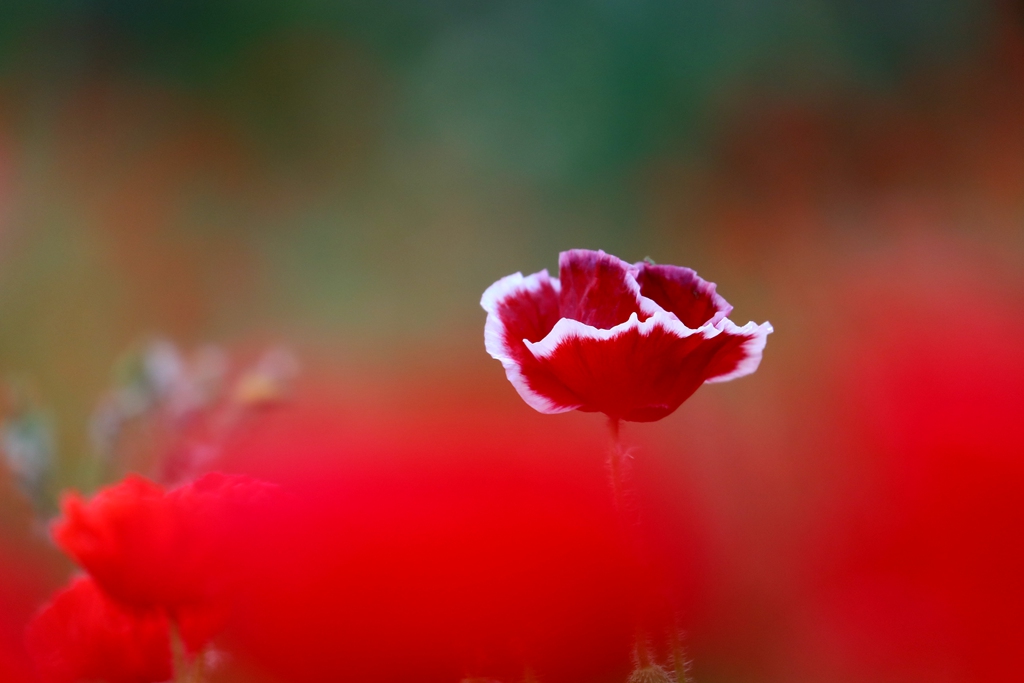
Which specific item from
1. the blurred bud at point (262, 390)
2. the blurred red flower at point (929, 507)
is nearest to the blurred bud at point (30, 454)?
the blurred bud at point (262, 390)

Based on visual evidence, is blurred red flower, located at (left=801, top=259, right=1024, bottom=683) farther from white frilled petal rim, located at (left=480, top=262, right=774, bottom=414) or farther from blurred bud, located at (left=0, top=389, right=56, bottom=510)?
blurred bud, located at (left=0, top=389, right=56, bottom=510)

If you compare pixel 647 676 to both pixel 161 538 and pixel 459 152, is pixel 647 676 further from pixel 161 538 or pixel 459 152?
pixel 459 152

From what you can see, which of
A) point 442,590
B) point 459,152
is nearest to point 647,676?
point 442,590

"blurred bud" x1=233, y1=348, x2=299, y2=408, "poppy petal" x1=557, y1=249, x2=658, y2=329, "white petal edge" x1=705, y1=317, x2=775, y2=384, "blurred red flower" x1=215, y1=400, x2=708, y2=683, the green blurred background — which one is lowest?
"blurred red flower" x1=215, y1=400, x2=708, y2=683

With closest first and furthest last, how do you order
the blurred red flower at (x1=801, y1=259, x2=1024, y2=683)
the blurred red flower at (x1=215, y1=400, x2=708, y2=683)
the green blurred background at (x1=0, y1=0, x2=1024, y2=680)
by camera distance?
the blurred red flower at (x1=215, y1=400, x2=708, y2=683)
the blurred red flower at (x1=801, y1=259, x2=1024, y2=683)
the green blurred background at (x1=0, y1=0, x2=1024, y2=680)

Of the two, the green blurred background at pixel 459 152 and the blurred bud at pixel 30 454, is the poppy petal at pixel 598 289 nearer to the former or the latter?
the blurred bud at pixel 30 454

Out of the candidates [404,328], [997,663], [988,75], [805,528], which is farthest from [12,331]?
[988,75]

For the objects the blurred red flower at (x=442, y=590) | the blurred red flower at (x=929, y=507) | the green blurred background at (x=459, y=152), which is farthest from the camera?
the green blurred background at (x=459, y=152)

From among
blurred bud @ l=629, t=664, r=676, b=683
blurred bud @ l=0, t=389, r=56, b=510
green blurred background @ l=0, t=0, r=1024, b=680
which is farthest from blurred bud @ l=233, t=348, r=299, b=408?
green blurred background @ l=0, t=0, r=1024, b=680

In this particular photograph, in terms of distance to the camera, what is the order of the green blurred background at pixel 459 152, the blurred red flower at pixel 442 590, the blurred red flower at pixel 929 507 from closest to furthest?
the blurred red flower at pixel 442 590 < the blurred red flower at pixel 929 507 < the green blurred background at pixel 459 152
